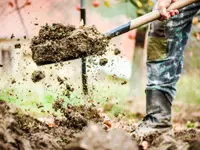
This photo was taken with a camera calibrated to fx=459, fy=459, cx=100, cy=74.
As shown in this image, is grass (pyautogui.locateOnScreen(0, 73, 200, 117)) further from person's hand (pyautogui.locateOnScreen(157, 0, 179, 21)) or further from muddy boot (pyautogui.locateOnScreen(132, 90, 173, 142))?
person's hand (pyautogui.locateOnScreen(157, 0, 179, 21))

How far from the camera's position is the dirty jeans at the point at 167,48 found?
3.22m

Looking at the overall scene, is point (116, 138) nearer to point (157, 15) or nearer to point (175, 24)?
point (157, 15)

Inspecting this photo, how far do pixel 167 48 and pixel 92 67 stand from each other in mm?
1298

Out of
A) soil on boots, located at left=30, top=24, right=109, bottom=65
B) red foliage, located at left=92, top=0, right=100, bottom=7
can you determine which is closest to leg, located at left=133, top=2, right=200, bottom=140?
soil on boots, located at left=30, top=24, right=109, bottom=65

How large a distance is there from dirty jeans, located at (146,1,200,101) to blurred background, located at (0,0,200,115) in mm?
989

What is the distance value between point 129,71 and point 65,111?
323cm

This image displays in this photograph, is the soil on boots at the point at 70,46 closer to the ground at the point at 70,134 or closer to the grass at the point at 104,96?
the ground at the point at 70,134

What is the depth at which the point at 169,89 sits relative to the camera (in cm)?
329

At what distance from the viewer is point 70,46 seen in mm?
3066

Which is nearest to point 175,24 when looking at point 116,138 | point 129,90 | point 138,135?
point 138,135

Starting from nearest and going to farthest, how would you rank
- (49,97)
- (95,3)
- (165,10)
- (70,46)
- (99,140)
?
(99,140), (165,10), (70,46), (49,97), (95,3)

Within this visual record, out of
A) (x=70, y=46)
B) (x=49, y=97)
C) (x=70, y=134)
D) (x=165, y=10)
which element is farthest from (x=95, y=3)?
(x=70, y=134)

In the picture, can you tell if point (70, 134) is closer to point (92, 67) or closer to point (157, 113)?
point (157, 113)

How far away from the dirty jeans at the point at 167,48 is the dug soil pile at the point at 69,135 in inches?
16.5
